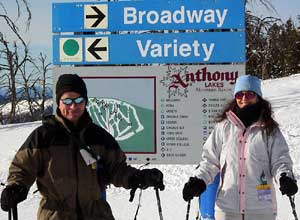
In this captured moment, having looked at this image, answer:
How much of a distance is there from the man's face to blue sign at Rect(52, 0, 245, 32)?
2.65m

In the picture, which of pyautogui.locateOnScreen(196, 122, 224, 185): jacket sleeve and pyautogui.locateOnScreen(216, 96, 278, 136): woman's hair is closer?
pyautogui.locateOnScreen(216, 96, 278, 136): woman's hair

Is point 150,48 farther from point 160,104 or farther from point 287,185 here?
point 287,185

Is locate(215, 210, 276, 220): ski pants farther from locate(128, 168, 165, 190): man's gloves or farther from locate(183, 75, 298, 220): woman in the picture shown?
locate(128, 168, 165, 190): man's gloves

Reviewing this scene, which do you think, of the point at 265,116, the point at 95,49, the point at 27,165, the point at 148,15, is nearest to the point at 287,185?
the point at 265,116

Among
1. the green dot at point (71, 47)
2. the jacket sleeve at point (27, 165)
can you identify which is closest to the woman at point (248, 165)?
the jacket sleeve at point (27, 165)

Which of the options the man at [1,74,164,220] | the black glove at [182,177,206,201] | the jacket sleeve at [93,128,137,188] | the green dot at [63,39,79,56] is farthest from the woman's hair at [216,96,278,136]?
the green dot at [63,39,79,56]

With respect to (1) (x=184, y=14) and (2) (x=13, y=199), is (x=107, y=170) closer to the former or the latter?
(2) (x=13, y=199)

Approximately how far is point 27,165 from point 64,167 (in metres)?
0.21

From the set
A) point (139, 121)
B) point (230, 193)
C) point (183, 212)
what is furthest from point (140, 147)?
point (230, 193)

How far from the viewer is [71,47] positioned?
576 cm

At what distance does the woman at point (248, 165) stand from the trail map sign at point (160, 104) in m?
1.97

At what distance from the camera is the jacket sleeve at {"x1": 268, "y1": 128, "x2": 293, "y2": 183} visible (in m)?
3.41

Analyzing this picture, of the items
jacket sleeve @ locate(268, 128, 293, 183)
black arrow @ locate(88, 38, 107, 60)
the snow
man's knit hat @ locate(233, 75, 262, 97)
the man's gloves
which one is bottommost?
the snow

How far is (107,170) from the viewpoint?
3.18 m
